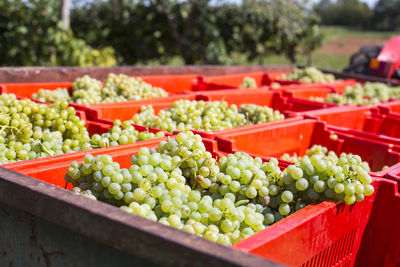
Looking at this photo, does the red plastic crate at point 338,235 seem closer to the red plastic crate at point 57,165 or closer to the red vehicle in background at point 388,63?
the red plastic crate at point 57,165

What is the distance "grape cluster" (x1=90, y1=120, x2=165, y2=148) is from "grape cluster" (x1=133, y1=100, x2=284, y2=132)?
1.14 feet

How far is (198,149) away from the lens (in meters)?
1.59

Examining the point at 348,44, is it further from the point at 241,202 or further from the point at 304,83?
the point at 241,202

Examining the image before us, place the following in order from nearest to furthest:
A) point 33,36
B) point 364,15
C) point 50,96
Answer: point 50,96, point 33,36, point 364,15

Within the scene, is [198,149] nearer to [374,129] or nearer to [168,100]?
[168,100]

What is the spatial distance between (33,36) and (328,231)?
282 inches

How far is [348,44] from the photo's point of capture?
118ft

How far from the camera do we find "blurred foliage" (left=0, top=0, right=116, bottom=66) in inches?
285

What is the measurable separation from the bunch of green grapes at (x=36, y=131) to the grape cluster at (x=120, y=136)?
56 mm

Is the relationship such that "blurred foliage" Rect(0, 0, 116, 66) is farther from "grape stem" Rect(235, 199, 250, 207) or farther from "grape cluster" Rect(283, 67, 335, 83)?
"grape stem" Rect(235, 199, 250, 207)

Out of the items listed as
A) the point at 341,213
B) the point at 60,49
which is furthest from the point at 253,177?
the point at 60,49

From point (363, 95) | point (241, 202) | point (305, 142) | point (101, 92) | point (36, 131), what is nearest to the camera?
point (241, 202)

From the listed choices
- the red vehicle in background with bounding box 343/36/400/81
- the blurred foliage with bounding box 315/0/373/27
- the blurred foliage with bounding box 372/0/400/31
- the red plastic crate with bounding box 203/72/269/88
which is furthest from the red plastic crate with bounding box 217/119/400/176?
the blurred foliage with bounding box 315/0/373/27

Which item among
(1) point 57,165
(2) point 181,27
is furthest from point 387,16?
(1) point 57,165
